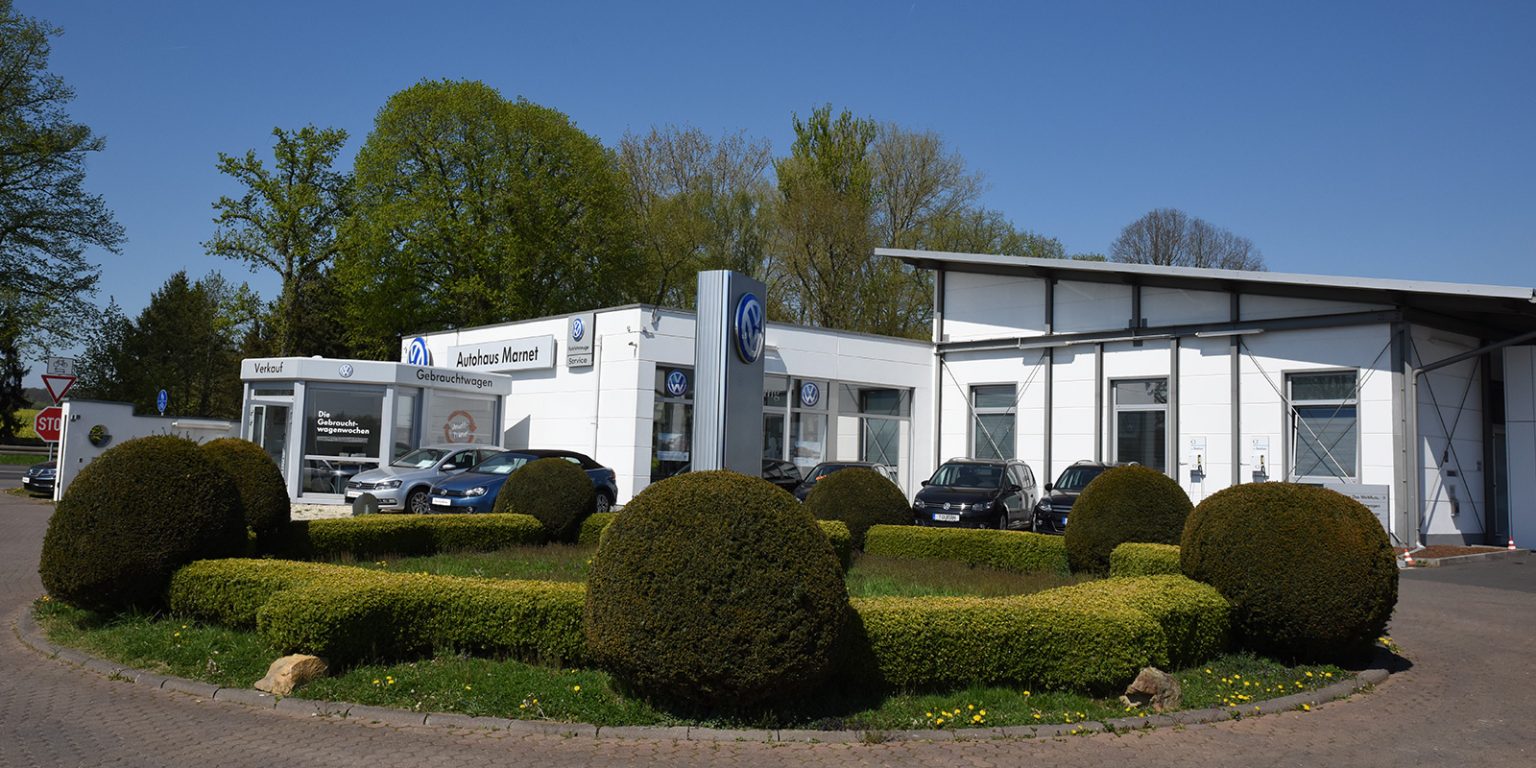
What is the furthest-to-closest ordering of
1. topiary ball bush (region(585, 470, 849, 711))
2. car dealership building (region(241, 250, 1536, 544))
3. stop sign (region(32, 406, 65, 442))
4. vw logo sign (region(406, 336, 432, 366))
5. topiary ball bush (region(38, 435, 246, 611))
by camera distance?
vw logo sign (region(406, 336, 432, 366))
stop sign (region(32, 406, 65, 442))
car dealership building (region(241, 250, 1536, 544))
topiary ball bush (region(38, 435, 246, 611))
topiary ball bush (region(585, 470, 849, 711))

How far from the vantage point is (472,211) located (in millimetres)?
38844

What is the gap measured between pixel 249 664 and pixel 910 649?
201 inches

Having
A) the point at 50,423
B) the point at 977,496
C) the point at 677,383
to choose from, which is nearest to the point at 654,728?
the point at 977,496

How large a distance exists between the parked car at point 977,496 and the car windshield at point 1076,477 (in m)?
0.66

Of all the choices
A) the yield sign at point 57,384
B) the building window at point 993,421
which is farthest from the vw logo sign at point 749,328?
the building window at point 993,421

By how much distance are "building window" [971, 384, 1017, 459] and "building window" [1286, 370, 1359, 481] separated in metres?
7.18

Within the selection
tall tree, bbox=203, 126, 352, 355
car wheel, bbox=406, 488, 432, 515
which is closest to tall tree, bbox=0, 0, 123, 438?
tall tree, bbox=203, 126, 352, 355

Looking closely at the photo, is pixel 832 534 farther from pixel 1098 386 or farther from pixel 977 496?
pixel 1098 386

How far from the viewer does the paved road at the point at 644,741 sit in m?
6.26

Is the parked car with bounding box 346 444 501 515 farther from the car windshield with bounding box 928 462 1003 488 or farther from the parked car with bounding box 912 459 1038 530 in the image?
the car windshield with bounding box 928 462 1003 488

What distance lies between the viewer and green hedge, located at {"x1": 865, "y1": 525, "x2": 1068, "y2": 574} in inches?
594

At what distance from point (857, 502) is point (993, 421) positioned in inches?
496

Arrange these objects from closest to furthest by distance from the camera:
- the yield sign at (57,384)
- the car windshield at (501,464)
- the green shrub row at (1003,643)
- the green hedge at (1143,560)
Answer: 1. the green shrub row at (1003,643)
2. the green hedge at (1143,560)
3. the yield sign at (57,384)
4. the car windshield at (501,464)

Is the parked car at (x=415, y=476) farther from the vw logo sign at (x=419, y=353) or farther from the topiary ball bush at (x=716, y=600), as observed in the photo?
the topiary ball bush at (x=716, y=600)
